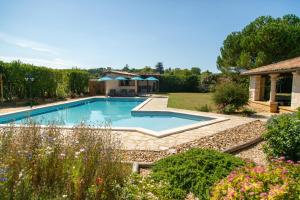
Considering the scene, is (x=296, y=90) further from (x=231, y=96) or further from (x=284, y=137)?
(x=284, y=137)

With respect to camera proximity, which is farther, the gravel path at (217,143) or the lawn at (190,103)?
the lawn at (190,103)

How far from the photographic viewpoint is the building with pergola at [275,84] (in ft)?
44.8

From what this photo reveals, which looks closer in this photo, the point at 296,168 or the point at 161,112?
the point at 296,168

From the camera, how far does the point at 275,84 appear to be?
52.6ft

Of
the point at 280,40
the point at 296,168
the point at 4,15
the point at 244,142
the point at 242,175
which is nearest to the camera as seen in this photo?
the point at 242,175

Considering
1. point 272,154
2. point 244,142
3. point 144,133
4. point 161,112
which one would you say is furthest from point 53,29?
point 272,154

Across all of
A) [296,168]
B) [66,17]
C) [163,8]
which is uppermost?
[163,8]

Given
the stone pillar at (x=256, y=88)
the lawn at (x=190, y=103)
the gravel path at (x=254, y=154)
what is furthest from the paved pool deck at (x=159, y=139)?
the stone pillar at (x=256, y=88)

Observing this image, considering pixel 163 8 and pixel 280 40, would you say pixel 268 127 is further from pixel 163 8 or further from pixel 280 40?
pixel 280 40

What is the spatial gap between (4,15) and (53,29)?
4.54 meters

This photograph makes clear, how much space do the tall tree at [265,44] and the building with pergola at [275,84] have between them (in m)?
2.29

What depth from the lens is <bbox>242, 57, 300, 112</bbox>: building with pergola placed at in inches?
538

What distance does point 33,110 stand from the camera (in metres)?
14.4

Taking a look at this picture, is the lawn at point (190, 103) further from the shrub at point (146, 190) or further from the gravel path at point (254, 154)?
the shrub at point (146, 190)
